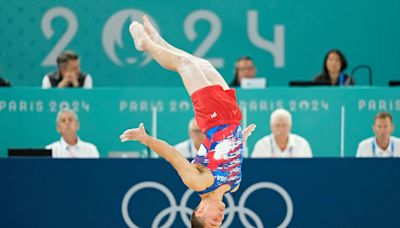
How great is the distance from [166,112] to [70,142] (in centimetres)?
146

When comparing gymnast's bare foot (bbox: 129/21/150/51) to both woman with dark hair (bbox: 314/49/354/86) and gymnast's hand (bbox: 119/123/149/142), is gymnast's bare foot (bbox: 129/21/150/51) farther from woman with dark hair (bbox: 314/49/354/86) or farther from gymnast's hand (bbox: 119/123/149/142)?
woman with dark hair (bbox: 314/49/354/86)

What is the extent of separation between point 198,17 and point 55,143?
4.47m

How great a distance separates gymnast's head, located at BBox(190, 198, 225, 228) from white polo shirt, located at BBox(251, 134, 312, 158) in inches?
115

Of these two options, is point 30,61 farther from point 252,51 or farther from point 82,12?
point 252,51

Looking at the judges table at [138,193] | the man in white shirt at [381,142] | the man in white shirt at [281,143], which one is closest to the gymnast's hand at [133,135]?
the judges table at [138,193]

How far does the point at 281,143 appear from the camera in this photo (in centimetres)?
1102

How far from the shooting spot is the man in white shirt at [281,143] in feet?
35.8

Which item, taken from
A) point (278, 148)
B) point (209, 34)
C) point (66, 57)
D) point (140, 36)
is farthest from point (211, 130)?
point (209, 34)

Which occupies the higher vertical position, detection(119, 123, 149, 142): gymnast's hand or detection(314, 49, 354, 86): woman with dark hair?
detection(314, 49, 354, 86): woman with dark hair

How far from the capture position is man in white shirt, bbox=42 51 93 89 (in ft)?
39.5

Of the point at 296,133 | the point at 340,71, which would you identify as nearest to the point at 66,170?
the point at 296,133

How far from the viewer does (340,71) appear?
1247cm

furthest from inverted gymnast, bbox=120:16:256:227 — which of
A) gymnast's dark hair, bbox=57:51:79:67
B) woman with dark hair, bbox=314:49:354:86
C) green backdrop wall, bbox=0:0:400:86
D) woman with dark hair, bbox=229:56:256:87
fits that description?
green backdrop wall, bbox=0:0:400:86

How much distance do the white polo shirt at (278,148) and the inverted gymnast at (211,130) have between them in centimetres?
275
